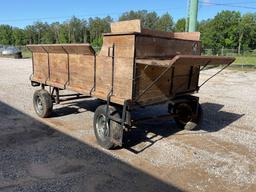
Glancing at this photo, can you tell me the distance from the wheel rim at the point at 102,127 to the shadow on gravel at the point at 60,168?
12.3 inches

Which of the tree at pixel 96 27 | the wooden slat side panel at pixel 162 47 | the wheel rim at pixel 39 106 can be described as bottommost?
the wheel rim at pixel 39 106

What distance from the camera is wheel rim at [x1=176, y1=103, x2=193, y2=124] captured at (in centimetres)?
673

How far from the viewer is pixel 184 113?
271 inches

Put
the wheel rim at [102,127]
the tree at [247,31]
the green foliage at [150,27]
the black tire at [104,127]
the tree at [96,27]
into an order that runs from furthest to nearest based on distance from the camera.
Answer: the tree at [96,27] → the green foliage at [150,27] → the tree at [247,31] → the wheel rim at [102,127] → the black tire at [104,127]

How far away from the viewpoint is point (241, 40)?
243 ft

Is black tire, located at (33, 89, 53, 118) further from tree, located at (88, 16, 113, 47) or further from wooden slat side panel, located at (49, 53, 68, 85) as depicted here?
tree, located at (88, 16, 113, 47)

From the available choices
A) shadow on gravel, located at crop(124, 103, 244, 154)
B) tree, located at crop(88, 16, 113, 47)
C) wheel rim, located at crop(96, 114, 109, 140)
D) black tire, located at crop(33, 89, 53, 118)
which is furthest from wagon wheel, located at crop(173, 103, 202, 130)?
tree, located at crop(88, 16, 113, 47)

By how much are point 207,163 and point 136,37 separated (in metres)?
2.45

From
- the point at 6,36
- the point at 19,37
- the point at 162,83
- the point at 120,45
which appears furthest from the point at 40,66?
the point at 6,36

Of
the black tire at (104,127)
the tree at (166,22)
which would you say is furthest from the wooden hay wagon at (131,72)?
the tree at (166,22)

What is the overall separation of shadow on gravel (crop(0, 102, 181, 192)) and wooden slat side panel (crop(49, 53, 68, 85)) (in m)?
1.31

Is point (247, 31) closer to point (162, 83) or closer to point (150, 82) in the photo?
point (162, 83)

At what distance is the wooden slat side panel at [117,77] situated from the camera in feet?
16.0

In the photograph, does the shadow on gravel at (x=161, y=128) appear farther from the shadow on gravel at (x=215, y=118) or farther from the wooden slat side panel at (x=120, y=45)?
the wooden slat side panel at (x=120, y=45)
